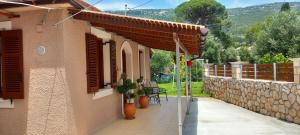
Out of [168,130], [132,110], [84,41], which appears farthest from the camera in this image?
[132,110]

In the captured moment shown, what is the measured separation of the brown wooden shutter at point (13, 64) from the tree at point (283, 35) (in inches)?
1211

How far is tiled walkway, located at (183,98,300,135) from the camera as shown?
12.2 m

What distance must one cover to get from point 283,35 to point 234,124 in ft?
80.7

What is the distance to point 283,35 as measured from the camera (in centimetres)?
3616

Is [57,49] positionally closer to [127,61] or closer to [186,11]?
[127,61]

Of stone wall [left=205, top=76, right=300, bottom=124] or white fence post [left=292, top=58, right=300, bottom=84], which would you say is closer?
white fence post [left=292, top=58, right=300, bottom=84]

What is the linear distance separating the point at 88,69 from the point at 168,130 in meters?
2.98

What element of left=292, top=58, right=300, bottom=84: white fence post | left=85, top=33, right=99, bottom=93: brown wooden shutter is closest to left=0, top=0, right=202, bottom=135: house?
left=85, top=33, right=99, bottom=93: brown wooden shutter

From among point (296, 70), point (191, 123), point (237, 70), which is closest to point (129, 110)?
point (191, 123)

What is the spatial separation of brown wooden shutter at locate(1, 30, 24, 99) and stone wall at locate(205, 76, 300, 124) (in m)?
9.22

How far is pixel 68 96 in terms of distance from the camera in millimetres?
8844

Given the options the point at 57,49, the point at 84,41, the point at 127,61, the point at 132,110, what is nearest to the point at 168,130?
the point at 132,110

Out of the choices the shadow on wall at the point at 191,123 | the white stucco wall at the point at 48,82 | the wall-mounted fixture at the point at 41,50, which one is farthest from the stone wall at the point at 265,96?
the wall-mounted fixture at the point at 41,50

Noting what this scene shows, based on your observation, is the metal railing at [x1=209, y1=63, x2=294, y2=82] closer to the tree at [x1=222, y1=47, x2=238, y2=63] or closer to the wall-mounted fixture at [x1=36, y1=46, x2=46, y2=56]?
the wall-mounted fixture at [x1=36, y1=46, x2=46, y2=56]
